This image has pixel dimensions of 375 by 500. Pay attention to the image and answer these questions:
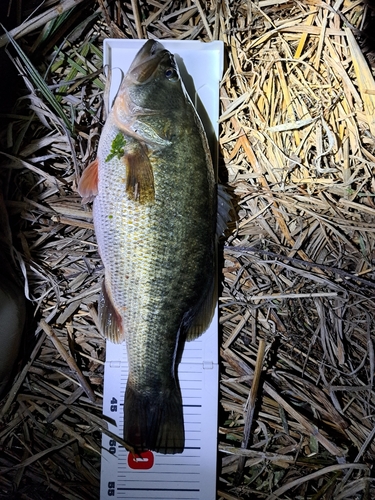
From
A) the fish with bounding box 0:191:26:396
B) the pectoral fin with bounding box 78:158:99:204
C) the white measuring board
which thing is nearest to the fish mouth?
the white measuring board

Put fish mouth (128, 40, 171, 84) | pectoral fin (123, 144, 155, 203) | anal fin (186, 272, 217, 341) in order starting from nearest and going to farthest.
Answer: pectoral fin (123, 144, 155, 203)
fish mouth (128, 40, 171, 84)
anal fin (186, 272, 217, 341)

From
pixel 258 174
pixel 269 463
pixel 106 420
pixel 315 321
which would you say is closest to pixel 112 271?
pixel 106 420

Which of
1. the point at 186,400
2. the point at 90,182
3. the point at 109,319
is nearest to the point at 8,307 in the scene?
the point at 109,319

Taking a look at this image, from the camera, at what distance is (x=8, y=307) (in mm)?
2068

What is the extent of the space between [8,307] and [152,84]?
1197 millimetres

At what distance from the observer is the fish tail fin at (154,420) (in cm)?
198

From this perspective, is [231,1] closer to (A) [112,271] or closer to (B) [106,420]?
(A) [112,271]

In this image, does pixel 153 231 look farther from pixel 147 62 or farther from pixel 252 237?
pixel 147 62

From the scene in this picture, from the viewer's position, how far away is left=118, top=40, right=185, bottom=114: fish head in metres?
1.91

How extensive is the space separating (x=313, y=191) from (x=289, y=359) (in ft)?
2.76

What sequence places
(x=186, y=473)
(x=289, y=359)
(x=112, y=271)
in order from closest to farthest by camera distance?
(x=112, y=271)
(x=186, y=473)
(x=289, y=359)

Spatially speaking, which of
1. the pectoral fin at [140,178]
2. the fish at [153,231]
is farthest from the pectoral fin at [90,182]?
the pectoral fin at [140,178]

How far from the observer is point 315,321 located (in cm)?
221

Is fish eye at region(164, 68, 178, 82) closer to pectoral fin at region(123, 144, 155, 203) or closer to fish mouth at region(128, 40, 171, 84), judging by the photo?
fish mouth at region(128, 40, 171, 84)
